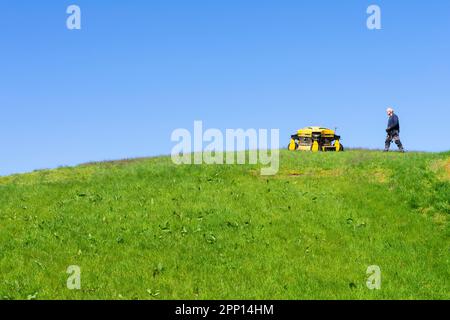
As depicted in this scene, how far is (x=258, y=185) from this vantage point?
82.5 ft

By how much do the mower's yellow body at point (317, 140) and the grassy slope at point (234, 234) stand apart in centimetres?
1439

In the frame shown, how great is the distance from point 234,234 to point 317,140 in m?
25.2

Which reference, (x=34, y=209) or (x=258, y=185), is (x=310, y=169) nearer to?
(x=258, y=185)

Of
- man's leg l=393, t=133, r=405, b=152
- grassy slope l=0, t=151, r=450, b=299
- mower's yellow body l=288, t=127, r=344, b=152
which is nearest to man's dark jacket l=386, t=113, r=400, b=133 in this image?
man's leg l=393, t=133, r=405, b=152

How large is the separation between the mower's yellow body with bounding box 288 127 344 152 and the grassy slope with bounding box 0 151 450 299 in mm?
14388

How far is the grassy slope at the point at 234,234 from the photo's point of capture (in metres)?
15.6

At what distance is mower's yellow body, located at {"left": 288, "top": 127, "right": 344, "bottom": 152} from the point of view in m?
42.8

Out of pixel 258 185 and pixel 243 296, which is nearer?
pixel 243 296

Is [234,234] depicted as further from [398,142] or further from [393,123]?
[398,142]
